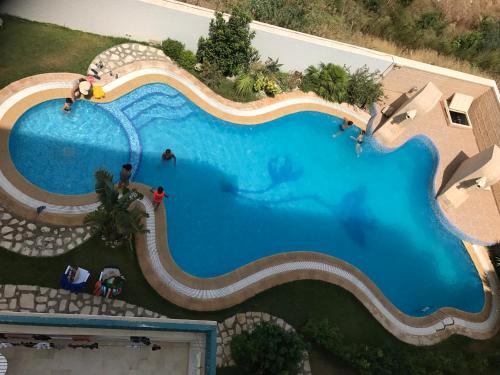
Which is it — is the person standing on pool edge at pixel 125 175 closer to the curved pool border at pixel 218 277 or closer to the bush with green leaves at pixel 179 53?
the curved pool border at pixel 218 277

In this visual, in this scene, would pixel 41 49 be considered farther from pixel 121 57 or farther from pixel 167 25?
pixel 167 25

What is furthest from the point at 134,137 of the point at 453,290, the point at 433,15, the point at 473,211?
the point at 433,15

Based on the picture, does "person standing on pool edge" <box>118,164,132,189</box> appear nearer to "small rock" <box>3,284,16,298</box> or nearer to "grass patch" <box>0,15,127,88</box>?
"small rock" <box>3,284,16,298</box>

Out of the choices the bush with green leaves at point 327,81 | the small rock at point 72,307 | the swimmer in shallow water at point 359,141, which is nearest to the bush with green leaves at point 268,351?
the small rock at point 72,307

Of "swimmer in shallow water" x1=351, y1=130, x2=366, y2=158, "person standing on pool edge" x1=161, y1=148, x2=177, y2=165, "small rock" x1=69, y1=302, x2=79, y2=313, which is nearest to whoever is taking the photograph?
"small rock" x1=69, y1=302, x2=79, y2=313

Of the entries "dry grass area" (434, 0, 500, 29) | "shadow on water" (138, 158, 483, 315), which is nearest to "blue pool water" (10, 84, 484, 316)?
"shadow on water" (138, 158, 483, 315)

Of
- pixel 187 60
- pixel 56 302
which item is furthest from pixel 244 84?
pixel 56 302
